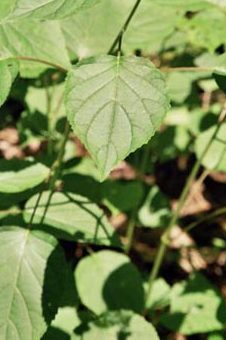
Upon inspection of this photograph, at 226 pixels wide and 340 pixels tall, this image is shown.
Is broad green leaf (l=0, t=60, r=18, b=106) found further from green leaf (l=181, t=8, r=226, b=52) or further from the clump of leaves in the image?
green leaf (l=181, t=8, r=226, b=52)

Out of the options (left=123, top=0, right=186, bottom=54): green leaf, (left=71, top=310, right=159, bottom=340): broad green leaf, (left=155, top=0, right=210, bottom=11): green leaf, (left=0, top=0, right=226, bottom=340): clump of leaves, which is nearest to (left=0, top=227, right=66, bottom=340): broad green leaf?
(left=0, top=0, right=226, bottom=340): clump of leaves

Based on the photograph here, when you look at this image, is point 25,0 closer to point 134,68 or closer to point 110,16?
point 134,68

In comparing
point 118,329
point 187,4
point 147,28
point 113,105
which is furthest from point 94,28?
point 118,329

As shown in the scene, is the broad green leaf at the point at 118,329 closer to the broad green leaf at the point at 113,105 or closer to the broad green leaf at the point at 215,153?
the broad green leaf at the point at 215,153

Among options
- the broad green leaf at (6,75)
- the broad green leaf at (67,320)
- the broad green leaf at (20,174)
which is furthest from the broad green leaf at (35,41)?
the broad green leaf at (67,320)

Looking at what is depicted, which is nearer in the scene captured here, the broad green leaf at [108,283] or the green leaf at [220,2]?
the green leaf at [220,2]

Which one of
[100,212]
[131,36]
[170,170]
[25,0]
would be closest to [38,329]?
[100,212]
